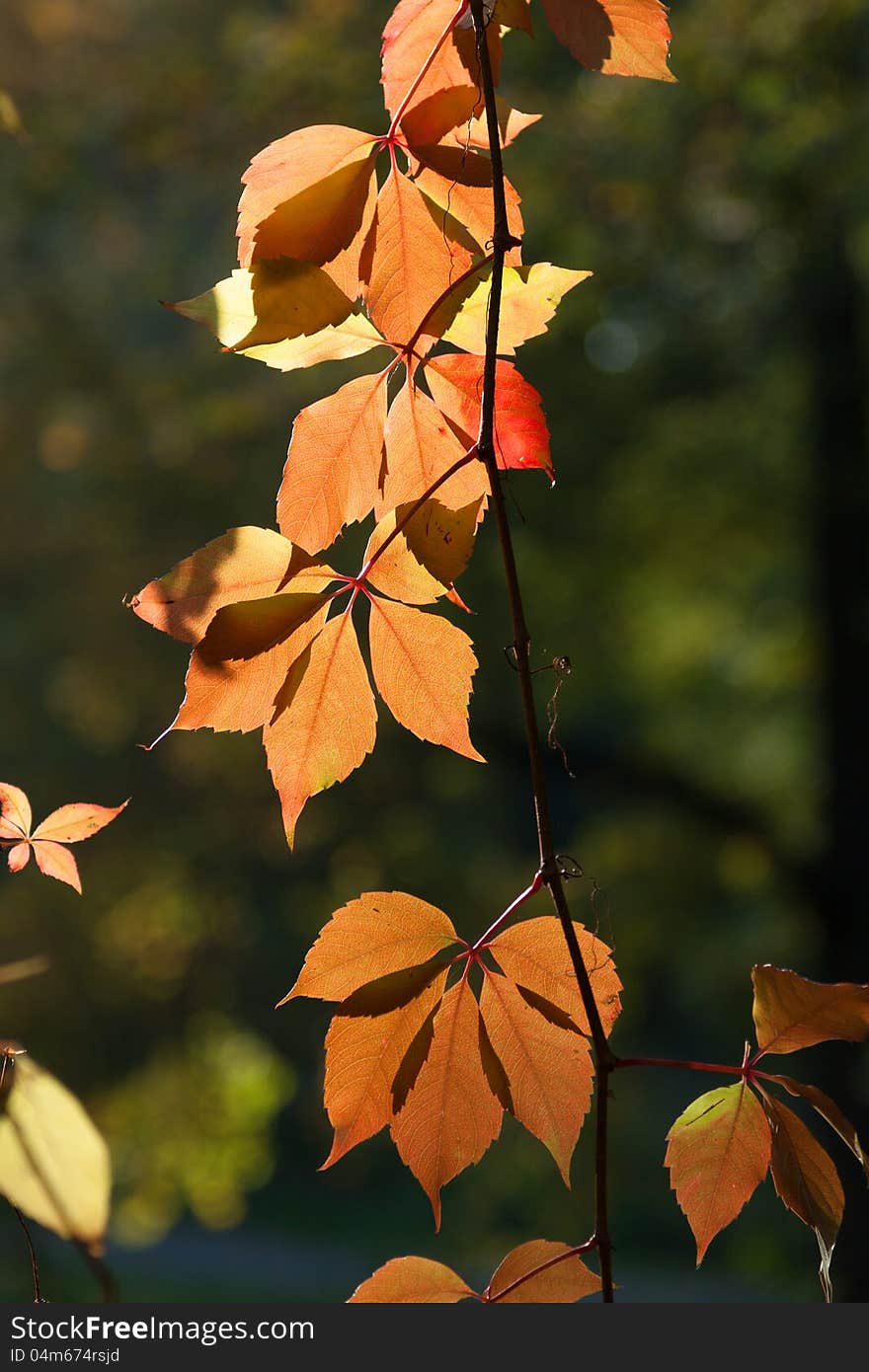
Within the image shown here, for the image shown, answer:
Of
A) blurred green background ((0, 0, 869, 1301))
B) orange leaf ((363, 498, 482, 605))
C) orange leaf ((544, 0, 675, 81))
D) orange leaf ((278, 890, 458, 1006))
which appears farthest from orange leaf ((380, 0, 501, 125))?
blurred green background ((0, 0, 869, 1301))

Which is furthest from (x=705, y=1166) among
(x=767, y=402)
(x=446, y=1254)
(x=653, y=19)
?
(x=446, y=1254)

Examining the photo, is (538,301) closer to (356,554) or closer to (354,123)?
(354,123)

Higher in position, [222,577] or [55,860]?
[222,577]

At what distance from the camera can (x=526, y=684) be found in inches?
13.2

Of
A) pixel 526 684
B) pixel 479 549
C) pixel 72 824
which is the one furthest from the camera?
pixel 479 549

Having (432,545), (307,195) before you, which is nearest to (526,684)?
(432,545)

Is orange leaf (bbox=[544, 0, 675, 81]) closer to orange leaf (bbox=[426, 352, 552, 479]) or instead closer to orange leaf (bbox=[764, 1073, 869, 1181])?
orange leaf (bbox=[426, 352, 552, 479])

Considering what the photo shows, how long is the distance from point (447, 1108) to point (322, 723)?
127mm

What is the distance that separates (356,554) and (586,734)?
1.95m

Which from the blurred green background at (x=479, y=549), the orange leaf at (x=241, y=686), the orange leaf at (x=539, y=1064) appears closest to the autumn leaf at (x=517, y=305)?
the orange leaf at (x=241, y=686)

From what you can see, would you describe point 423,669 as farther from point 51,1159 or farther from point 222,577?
point 51,1159

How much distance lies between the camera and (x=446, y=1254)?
5.42 meters

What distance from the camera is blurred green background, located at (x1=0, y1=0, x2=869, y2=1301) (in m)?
3.34

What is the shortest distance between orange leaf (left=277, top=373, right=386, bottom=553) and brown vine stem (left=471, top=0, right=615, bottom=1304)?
0.07 meters
